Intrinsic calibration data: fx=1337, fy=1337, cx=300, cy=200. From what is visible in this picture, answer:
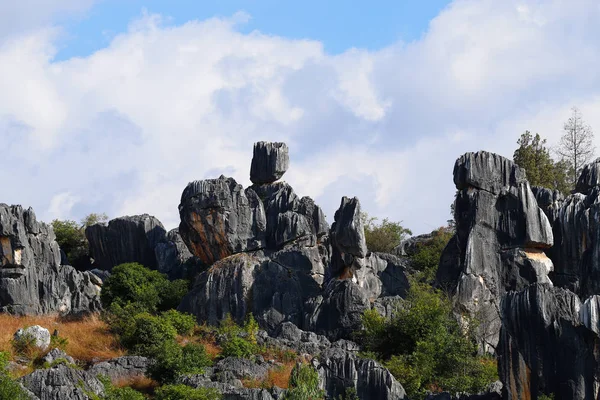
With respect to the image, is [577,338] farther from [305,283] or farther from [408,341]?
[305,283]

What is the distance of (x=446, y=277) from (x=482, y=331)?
3.75m

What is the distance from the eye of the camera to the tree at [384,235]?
63.4 meters

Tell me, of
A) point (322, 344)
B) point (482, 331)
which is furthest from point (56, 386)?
point (482, 331)

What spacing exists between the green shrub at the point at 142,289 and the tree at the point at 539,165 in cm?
1665

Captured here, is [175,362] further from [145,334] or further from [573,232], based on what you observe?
[573,232]

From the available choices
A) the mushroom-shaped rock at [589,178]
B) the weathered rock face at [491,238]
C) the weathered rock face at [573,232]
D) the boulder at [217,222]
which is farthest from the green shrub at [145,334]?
the mushroom-shaped rock at [589,178]

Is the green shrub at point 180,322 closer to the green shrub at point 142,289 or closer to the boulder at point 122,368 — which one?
the boulder at point 122,368

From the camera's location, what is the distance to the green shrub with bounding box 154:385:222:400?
108ft

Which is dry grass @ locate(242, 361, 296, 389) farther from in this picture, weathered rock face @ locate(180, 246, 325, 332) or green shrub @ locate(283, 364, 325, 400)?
weathered rock face @ locate(180, 246, 325, 332)

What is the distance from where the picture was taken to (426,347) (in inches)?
1510

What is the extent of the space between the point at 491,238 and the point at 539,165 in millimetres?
15534

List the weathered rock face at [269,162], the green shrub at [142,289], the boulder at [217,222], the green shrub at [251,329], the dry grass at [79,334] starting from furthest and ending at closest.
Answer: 1. the weathered rock face at [269,162]
2. the boulder at [217,222]
3. the green shrub at [142,289]
4. the dry grass at [79,334]
5. the green shrub at [251,329]

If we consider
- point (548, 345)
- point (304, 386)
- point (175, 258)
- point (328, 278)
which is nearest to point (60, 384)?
point (304, 386)

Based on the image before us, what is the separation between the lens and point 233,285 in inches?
1913
